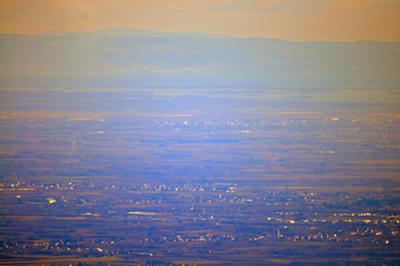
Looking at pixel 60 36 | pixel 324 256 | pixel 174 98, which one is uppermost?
pixel 60 36

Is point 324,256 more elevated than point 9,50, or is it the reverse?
point 9,50

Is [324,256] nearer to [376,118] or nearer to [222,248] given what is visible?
[222,248]

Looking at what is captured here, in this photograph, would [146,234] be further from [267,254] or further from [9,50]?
[9,50]

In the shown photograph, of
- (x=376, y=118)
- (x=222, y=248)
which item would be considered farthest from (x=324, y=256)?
(x=376, y=118)

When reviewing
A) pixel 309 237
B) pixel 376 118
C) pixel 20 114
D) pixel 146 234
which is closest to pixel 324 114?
pixel 376 118

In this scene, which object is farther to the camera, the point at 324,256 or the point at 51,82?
the point at 51,82

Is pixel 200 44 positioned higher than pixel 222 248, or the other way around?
pixel 200 44
